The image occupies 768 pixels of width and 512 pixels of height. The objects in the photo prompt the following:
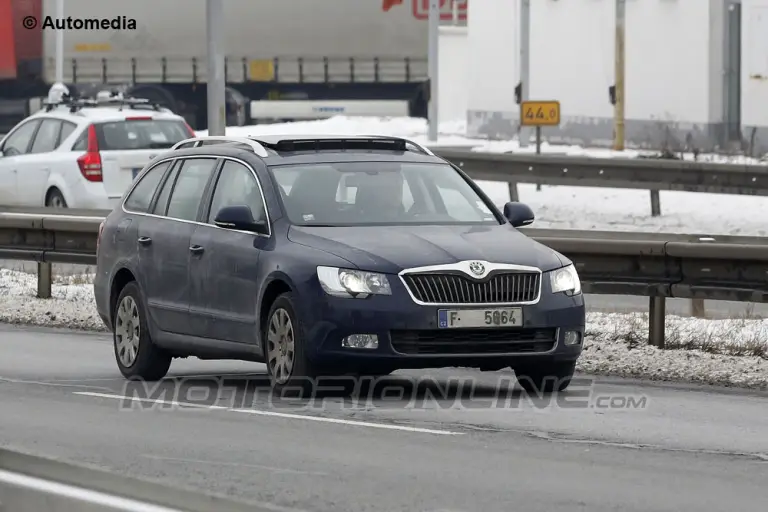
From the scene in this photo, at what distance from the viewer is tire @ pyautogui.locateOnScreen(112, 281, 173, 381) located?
12828 millimetres

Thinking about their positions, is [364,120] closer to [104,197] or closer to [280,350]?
[104,197]

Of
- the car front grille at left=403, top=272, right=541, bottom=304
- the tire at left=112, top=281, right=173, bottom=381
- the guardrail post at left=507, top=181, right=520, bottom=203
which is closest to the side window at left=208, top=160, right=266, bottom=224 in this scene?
the tire at left=112, top=281, right=173, bottom=381

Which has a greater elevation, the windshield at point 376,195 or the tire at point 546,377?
the windshield at point 376,195

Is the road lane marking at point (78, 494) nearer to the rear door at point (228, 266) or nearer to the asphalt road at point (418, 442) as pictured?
the asphalt road at point (418, 442)

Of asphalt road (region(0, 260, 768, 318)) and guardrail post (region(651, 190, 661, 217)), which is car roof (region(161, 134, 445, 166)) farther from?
guardrail post (region(651, 190, 661, 217))

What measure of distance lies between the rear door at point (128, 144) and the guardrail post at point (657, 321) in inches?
438

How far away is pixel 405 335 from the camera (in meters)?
11.0

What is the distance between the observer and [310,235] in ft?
37.7

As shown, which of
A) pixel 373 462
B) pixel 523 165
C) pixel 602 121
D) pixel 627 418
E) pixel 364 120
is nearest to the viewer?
pixel 373 462

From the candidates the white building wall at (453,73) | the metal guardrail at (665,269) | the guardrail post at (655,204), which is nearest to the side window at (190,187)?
the metal guardrail at (665,269)

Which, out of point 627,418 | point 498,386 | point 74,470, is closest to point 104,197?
point 498,386

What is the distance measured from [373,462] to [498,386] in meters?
3.66
